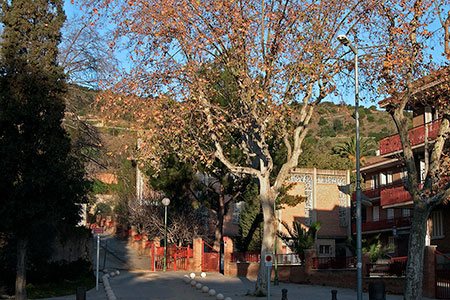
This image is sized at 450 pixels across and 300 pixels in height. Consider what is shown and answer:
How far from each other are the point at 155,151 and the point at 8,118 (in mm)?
5195

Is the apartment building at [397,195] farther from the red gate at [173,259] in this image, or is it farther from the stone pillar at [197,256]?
the red gate at [173,259]

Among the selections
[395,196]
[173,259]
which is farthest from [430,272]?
[173,259]

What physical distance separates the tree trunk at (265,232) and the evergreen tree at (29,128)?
23.2 feet

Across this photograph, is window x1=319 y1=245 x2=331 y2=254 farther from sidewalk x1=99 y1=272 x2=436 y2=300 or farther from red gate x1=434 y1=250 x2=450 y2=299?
red gate x1=434 y1=250 x2=450 y2=299

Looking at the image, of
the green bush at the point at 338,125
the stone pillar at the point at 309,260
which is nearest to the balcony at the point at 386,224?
the stone pillar at the point at 309,260

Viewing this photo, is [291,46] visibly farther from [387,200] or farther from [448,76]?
[387,200]

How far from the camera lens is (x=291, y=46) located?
20.8m

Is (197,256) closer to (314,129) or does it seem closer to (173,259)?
(173,259)

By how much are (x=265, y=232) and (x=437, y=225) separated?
17946mm

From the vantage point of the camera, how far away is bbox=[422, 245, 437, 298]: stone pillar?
20734 millimetres

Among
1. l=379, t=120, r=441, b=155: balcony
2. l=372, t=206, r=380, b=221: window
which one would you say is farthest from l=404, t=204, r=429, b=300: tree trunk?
l=372, t=206, r=380, b=221: window

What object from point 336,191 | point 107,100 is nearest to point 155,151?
point 107,100

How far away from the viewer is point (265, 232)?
21062 mm

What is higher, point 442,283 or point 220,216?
point 220,216
